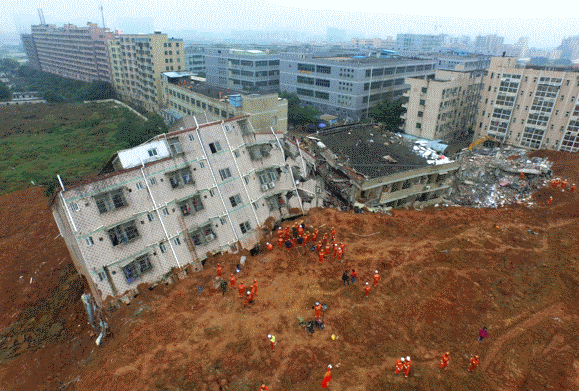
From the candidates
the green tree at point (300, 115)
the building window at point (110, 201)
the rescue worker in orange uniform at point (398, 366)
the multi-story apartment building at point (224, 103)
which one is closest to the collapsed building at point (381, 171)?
the multi-story apartment building at point (224, 103)

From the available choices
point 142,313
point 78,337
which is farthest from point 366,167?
point 78,337

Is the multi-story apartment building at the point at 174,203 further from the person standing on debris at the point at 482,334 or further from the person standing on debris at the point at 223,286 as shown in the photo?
the person standing on debris at the point at 482,334

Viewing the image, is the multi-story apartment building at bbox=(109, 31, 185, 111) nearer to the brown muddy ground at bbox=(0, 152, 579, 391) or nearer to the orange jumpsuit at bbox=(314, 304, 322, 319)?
the brown muddy ground at bbox=(0, 152, 579, 391)

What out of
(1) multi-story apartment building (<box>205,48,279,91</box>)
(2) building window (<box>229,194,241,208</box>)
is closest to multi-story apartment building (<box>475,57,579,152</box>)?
(2) building window (<box>229,194,241,208</box>)

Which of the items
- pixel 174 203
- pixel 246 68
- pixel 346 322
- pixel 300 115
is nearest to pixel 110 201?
pixel 174 203

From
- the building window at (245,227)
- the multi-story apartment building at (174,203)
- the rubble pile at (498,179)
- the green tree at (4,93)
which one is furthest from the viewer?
the green tree at (4,93)

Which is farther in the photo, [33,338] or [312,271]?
[312,271]

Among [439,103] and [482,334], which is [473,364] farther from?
[439,103]

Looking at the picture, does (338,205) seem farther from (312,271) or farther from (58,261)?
(58,261)
